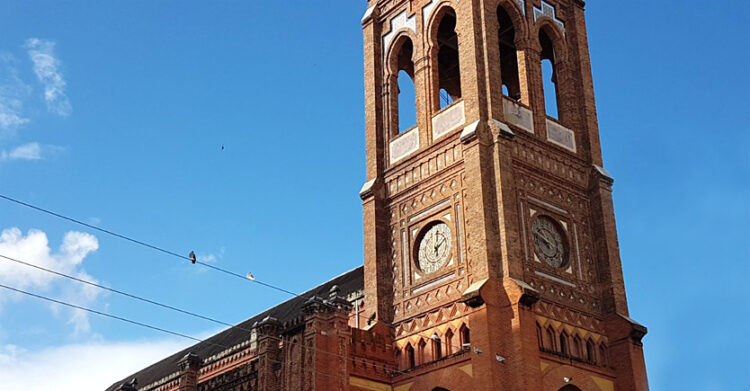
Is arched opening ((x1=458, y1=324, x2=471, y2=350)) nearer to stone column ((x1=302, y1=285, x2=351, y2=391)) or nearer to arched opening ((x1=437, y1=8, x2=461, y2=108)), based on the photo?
stone column ((x1=302, y1=285, x2=351, y2=391))

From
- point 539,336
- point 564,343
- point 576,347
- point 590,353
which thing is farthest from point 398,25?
point 590,353

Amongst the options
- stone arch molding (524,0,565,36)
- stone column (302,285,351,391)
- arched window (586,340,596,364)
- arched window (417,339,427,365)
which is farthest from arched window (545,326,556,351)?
stone arch molding (524,0,565,36)

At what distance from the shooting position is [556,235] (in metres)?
32.2

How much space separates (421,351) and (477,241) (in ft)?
13.7

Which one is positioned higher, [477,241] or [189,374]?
[477,241]

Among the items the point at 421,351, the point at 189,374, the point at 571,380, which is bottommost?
the point at 571,380

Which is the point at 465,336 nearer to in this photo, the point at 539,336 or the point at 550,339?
the point at 539,336

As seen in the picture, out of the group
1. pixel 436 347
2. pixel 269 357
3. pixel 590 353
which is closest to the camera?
pixel 436 347

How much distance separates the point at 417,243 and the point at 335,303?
4609mm

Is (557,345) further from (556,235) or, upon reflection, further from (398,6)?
(398,6)

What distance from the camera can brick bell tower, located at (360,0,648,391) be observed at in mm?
28859

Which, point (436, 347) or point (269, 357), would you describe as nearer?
point (436, 347)

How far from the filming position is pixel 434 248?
31.9 meters

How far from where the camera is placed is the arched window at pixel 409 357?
101 ft
